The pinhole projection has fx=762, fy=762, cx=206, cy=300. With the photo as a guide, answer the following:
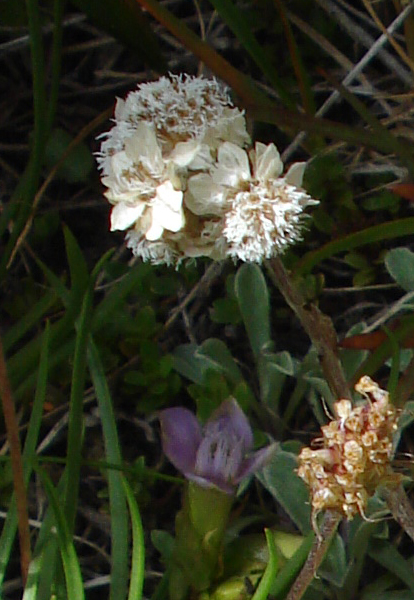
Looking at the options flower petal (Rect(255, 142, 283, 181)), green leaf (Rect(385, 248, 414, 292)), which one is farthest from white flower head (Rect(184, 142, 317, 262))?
green leaf (Rect(385, 248, 414, 292))

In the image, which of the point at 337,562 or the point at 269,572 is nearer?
the point at 269,572

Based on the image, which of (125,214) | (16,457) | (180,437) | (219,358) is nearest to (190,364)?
(219,358)

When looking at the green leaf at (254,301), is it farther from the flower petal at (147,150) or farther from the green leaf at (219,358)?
the flower petal at (147,150)

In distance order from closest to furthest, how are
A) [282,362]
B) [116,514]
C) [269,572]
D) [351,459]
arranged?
[351,459] → [269,572] → [116,514] → [282,362]

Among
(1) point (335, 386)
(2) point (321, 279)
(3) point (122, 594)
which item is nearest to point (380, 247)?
(2) point (321, 279)

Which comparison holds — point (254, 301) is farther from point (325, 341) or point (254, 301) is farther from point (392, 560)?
point (392, 560)

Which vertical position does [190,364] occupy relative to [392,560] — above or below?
above

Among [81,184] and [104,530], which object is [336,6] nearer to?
[81,184]
